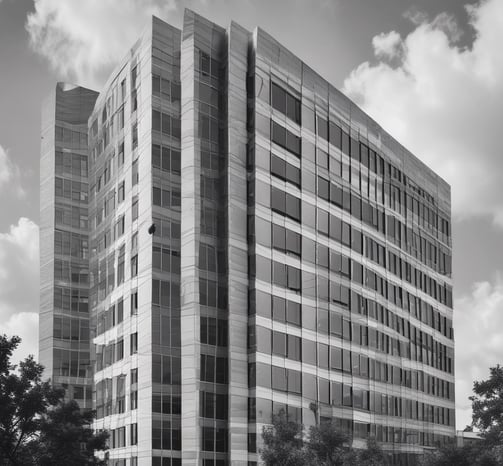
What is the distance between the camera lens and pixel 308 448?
172 feet

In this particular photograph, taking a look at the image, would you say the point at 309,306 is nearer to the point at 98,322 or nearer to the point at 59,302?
the point at 98,322

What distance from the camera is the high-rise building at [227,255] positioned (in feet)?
203

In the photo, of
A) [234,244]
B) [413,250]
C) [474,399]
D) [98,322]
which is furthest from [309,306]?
[413,250]

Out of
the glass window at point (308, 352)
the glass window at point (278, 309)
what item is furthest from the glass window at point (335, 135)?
the glass window at point (308, 352)

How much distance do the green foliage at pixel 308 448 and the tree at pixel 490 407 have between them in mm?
12443

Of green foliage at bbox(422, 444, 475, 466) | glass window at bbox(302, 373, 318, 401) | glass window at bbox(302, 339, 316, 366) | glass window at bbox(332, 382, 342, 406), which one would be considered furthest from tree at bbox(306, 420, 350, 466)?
glass window at bbox(332, 382, 342, 406)

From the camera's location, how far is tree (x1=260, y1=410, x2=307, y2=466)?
49.4 metres

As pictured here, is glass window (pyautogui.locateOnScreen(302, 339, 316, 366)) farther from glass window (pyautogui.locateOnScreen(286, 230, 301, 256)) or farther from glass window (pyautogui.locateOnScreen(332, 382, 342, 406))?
glass window (pyautogui.locateOnScreen(286, 230, 301, 256))

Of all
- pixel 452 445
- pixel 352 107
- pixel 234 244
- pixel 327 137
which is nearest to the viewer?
pixel 234 244

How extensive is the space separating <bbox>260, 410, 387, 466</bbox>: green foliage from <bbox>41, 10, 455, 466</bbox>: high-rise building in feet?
26.6

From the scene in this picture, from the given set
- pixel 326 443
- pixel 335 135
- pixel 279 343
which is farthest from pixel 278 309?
pixel 335 135

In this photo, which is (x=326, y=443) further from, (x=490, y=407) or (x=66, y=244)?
(x=66, y=244)

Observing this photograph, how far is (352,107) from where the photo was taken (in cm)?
7856

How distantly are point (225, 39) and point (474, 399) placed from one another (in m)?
35.1
